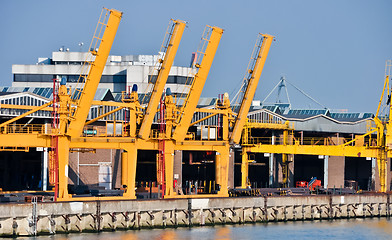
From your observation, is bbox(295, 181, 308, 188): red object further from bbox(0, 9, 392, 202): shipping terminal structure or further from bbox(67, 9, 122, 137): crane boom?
bbox(67, 9, 122, 137): crane boom

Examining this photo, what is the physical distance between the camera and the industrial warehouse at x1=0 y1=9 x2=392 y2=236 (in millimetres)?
63031

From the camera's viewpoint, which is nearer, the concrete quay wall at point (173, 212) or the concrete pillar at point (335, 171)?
the concrete quay wall at point (173, 212)

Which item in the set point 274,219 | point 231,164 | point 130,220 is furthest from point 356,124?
point 130,220

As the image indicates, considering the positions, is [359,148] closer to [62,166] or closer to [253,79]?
[253,79]

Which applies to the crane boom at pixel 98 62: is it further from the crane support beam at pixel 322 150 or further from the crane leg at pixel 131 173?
the crane support beam at pixel 322 150

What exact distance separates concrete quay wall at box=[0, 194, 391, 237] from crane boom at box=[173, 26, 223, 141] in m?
7.39

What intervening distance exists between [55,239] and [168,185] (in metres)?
15.2

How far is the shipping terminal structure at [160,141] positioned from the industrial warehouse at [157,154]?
4.1 inches

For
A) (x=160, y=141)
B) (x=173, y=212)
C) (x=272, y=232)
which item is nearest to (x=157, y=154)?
(x=160, y=141)

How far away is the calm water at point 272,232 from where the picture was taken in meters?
59.4

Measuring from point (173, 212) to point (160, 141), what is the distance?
24.5 feet

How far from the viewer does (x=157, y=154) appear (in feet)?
231

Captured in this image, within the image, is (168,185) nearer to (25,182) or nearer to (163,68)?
(163,68)

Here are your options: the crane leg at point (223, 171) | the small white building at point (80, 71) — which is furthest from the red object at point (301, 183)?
the crane leg at point (223, 171)
